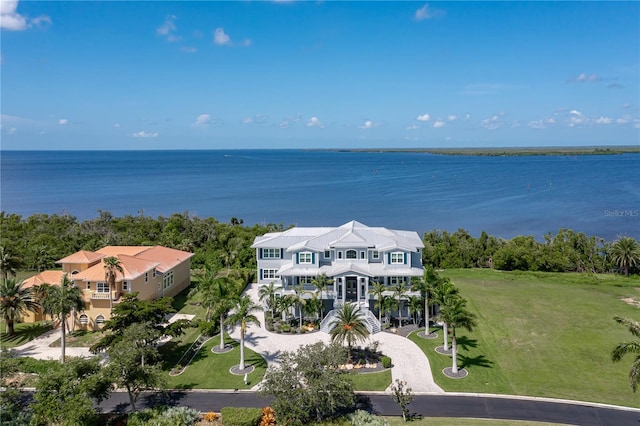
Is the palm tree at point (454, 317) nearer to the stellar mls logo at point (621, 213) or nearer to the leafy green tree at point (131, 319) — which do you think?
the leafy green tree at point (131, 319)

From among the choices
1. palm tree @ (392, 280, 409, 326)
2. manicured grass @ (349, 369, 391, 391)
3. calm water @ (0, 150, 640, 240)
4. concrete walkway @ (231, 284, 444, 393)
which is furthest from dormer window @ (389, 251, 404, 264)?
calm water @ (0, 150, 640, 240)

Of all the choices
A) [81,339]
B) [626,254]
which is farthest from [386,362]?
[626,254]

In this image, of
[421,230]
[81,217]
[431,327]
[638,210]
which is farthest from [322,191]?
[431,327]

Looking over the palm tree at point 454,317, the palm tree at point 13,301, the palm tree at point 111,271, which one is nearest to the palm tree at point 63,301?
the palm tree at point 111,271

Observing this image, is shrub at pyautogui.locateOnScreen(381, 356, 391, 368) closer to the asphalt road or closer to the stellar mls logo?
the asphalt road

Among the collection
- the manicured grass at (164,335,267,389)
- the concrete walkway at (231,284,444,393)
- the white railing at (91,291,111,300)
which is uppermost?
the white railing at (91,291,111,300)

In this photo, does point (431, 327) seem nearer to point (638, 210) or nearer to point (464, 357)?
point (464, 357)

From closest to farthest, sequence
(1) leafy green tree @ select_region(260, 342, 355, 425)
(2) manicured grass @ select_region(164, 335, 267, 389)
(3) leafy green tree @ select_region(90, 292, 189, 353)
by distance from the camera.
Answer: (1) leafy green tree @ select_region(260, 342, 355, 425) < (2) manicured grass @ select_region(164, 335, 267, 389) < (3) leafy green tree @ select_region(90, 292, 189, 353)
